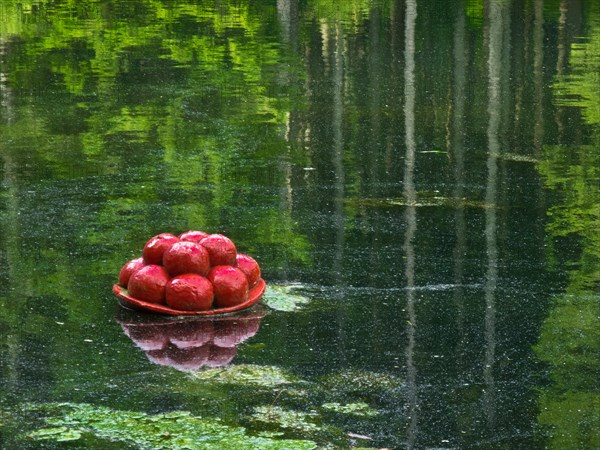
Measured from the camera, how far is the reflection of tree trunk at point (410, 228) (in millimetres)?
7660

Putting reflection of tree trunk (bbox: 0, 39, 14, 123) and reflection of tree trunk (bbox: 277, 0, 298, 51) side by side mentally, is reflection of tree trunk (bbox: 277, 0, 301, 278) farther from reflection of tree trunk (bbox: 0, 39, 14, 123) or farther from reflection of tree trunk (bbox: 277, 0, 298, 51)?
reflection of tree trunk (bbox: 0, 39, 14, 123)

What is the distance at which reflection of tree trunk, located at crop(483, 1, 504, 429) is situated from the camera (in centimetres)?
805

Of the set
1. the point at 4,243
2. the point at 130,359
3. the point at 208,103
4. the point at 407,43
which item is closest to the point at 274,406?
the point at 130,359

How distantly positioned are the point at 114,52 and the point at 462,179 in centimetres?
973

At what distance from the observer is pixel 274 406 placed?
7.54 m

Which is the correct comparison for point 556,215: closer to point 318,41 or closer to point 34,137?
point 34,137

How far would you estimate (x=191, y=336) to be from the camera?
8.70m

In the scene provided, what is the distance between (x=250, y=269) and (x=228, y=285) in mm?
372

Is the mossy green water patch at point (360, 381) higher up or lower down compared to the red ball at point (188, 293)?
lower down

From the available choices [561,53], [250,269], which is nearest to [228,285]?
[250,269]

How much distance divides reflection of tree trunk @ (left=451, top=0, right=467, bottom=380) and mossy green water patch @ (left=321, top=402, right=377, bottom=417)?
0.89m

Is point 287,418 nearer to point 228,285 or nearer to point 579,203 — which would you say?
point 228,285

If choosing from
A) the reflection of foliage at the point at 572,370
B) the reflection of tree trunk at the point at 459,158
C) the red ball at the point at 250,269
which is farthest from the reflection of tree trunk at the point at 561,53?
the red ball at the point at 250,269

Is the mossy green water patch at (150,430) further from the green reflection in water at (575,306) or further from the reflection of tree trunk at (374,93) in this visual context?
the reflection of tree trunk at (374,93)
